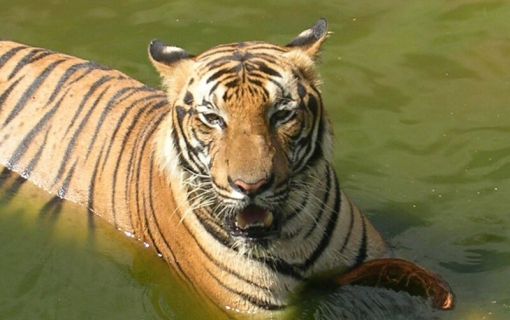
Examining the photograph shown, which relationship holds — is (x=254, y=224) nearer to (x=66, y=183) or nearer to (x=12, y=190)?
(x=66, y=183)

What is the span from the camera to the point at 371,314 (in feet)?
15.0

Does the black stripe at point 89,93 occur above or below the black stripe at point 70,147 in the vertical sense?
above

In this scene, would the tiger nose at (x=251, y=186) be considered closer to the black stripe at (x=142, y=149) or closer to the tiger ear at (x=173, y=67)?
the tiger ear at (x=173, y=67)

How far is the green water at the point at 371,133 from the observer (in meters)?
4.91

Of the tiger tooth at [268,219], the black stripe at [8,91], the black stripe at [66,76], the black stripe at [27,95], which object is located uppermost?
the black stripe at [8,91]

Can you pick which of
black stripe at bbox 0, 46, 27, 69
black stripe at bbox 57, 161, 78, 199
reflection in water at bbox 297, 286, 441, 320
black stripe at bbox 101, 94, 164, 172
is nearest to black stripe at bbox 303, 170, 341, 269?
reflection in water at bbox 297, 286, 441, 320

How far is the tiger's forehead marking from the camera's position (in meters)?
4.08

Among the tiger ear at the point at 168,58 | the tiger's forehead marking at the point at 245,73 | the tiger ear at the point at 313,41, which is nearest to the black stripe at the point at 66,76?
the tiger ear at the point at 168,58

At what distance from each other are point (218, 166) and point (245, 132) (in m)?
0.17

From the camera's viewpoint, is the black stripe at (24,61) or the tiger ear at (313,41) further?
the black stripe at (24,61)

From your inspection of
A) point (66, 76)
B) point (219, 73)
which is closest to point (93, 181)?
point (66, 76)

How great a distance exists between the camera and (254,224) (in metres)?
4.09

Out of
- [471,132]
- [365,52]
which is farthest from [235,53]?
[365,52]

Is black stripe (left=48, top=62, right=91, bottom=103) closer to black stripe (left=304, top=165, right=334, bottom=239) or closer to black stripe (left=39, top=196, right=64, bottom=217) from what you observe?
black stripe (left=39, top=196, right=64, bottom=217)
